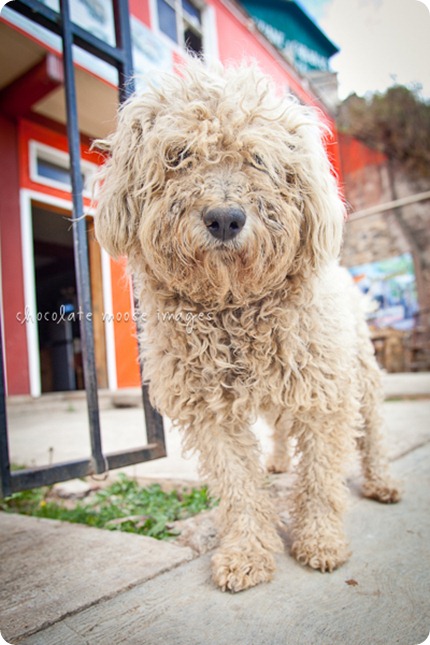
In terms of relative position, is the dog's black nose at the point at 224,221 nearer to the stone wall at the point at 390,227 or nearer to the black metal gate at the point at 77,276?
the black metal gate at the point at 77,276

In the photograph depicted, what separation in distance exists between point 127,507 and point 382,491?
1.50 m

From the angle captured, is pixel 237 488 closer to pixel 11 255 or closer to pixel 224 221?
pixel 224 221

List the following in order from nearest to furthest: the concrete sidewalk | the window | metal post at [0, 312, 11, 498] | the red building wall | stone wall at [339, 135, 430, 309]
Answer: the concrete sidewalk < metal post at [0, 312, 11, 498] < the red building wall < the window < stone wall at [339, 135, 430, 309]

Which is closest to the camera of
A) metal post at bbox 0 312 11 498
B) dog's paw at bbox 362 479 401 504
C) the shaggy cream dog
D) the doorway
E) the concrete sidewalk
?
the concrete sidewalk

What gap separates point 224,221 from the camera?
63.8 inches

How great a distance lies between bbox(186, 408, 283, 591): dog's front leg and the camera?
188 centimetres

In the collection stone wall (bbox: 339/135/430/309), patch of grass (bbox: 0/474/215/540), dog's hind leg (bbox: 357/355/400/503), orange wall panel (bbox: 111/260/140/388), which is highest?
stone wall (bbox: 339/135/430/309)

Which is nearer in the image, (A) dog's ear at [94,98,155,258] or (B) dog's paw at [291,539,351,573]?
(B) dog's paw at [291,539,351,573]

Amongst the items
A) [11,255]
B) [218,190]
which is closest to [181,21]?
[11,255]

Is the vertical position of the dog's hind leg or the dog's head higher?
the dog's head

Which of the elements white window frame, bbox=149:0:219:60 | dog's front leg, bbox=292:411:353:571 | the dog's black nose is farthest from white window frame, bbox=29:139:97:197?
white window frame, bbox=149:0:219:60

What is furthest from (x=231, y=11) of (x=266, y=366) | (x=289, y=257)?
(x=266, y=366)

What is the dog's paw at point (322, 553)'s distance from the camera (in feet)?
5.84

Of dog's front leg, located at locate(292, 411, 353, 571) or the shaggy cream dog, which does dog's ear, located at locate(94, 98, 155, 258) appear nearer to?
the shaggy cream dog
